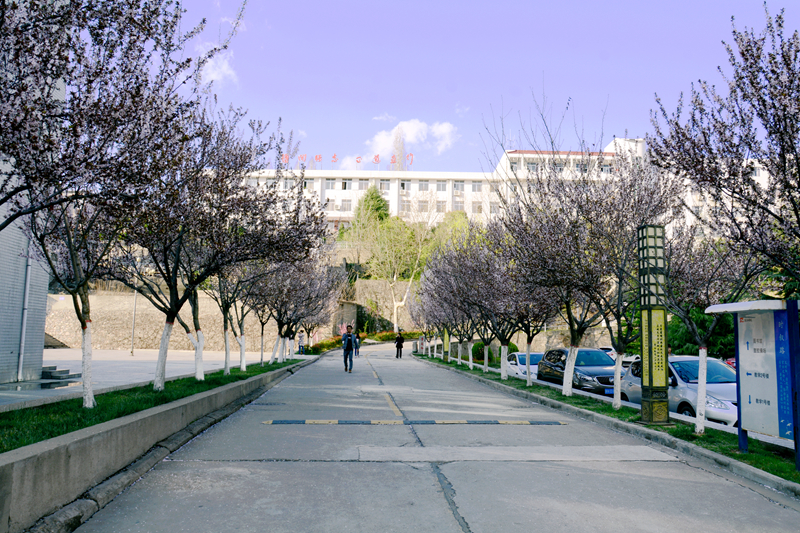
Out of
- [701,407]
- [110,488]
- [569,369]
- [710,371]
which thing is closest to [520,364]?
[569,369]

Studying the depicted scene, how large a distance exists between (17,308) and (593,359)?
17337 millimetres

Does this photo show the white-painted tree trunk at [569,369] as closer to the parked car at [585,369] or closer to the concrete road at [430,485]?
the parked car at [585,369]

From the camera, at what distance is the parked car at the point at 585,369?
17.2 metres

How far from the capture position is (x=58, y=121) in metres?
6.27

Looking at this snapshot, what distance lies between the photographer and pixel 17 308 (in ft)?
51.2

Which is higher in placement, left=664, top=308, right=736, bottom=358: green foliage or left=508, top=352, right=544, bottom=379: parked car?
left=664, top=308, right=736, bottom=358: green foliage

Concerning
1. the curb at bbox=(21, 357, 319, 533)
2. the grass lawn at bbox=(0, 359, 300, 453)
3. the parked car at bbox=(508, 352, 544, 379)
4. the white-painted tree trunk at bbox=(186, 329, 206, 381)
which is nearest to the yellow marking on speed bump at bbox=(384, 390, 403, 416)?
the curb at bbox=(21, 357, 319, 533)

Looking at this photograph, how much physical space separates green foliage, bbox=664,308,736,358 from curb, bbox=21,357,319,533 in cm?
2353

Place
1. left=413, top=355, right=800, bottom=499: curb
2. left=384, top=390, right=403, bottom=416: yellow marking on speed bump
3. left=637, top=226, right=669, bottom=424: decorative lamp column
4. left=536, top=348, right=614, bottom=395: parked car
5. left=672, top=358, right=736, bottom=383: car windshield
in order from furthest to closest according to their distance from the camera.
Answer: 1. left=536, top=348, right=614, bottom=395: parked car
2. left=672, top=358, right=736, bottom=383: car windshield
3. left=384, top=390, right=403, bottom=416: yellow marking on speed bump
4. left=637, top=226, right=669, bottom=424: decorative lamp column
5. left=413, top=355, right=800, bottom=499: curb

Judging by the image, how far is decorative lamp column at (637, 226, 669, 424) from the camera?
1042 centimetres

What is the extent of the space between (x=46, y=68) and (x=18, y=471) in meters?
4.03

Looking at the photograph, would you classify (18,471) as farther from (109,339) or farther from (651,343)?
(109,339)

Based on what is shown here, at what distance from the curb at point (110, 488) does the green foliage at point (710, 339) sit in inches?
927

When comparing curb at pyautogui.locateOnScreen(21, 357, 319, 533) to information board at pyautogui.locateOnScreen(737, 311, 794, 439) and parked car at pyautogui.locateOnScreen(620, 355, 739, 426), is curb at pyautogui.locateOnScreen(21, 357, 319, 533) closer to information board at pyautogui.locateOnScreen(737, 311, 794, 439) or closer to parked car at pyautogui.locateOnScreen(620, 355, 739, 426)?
information board at pyautogui.locateOnScreen(737, 311, 794, 439)
